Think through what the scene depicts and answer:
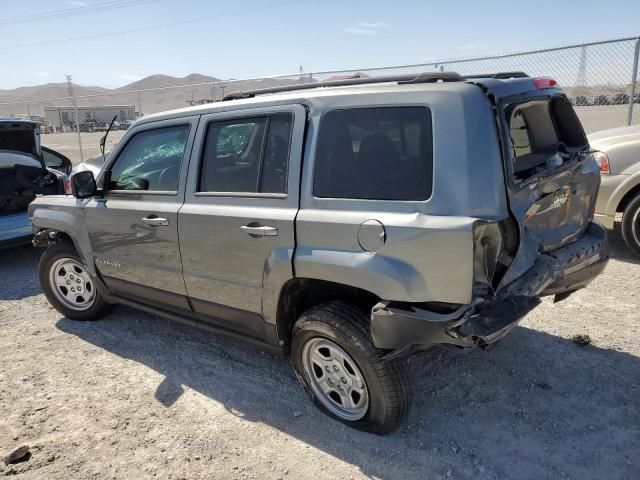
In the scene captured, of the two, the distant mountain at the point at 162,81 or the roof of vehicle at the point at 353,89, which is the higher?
the distant mountain at the point at 162,81

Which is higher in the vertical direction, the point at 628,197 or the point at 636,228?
the point at 628,197

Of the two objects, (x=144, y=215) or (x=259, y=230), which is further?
(x=144, y=215)

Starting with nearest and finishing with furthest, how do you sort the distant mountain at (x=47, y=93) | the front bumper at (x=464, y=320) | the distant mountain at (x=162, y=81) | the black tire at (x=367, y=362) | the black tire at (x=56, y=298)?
the front bumper at (x=464, y=320) → the black tire at (x=367, y=362) → the black tire at (x=56, y=298) → the distant mountain at (x=47, y=93) → the distant mountain at (x=162, y=81)

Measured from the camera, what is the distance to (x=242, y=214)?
10.0ft

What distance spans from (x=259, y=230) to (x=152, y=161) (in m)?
1.33

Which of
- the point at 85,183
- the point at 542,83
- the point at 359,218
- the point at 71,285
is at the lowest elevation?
the point at 71,285

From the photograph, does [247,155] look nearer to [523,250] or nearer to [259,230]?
[259,230]

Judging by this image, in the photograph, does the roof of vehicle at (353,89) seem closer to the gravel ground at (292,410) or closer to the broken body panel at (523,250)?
the broken body panel at (523,250)

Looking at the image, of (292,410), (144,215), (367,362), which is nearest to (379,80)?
(367,362)

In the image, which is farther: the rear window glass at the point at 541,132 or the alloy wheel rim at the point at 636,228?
Answer: the alloy wheel rim at the point at 636,228

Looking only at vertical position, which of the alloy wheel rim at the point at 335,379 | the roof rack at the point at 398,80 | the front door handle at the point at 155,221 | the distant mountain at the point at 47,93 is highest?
the distant mountain at the point at 47,93

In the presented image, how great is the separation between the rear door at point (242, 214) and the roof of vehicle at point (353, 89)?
2.4 inches

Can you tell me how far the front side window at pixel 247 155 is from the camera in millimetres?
2975

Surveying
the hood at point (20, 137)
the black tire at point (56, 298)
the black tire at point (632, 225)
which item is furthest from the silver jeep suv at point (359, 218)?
the hood at point (20, 137)
